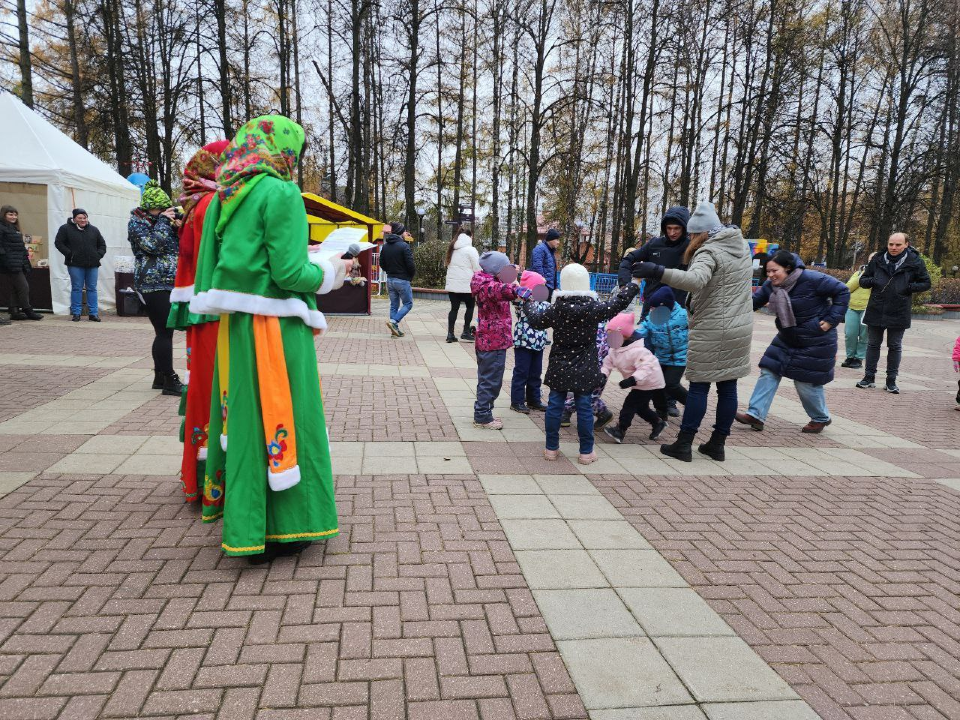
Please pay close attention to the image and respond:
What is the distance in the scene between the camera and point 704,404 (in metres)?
4.89

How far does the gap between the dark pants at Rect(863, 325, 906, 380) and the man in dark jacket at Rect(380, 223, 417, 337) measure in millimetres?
6670

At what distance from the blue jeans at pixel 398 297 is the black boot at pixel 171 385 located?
483 centimetres

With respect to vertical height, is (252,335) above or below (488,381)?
above

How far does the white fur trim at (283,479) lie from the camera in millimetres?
2719

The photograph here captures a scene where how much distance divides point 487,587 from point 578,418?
2045mm

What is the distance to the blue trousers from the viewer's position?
595cm

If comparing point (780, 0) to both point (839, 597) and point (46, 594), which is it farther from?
point (46, 594)

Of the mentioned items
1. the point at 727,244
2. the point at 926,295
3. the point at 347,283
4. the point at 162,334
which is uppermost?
the point at 727,244

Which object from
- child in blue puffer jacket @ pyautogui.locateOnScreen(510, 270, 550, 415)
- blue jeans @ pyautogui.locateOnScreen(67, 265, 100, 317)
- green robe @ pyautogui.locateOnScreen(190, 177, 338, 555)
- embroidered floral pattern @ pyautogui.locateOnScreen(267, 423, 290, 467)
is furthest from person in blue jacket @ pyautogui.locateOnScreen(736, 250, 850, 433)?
blue jeans @ pyautogui.locateOnScreen(67, 265, 100, 317)

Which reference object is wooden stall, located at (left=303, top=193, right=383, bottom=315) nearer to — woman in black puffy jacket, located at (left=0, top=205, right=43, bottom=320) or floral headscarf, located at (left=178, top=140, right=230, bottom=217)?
woman in black puffy jacket, located at (left=0, top=205, right=43, bottom=320)

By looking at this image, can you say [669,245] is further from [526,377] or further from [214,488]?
[214,488]

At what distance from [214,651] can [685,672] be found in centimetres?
172

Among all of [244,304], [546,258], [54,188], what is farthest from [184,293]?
[54,188]

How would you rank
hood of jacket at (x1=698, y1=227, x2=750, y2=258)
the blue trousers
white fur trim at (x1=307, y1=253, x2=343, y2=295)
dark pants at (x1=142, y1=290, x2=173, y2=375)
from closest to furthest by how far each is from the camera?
white fur trim at (x1=307, y1=253, x2=343, y2=295) < hood of jacket at (x1=698, y1=227, x2=750, y2=258) < the blue trousers < dark pants at (x1=142, y1=290, x2=173, y2=375)
